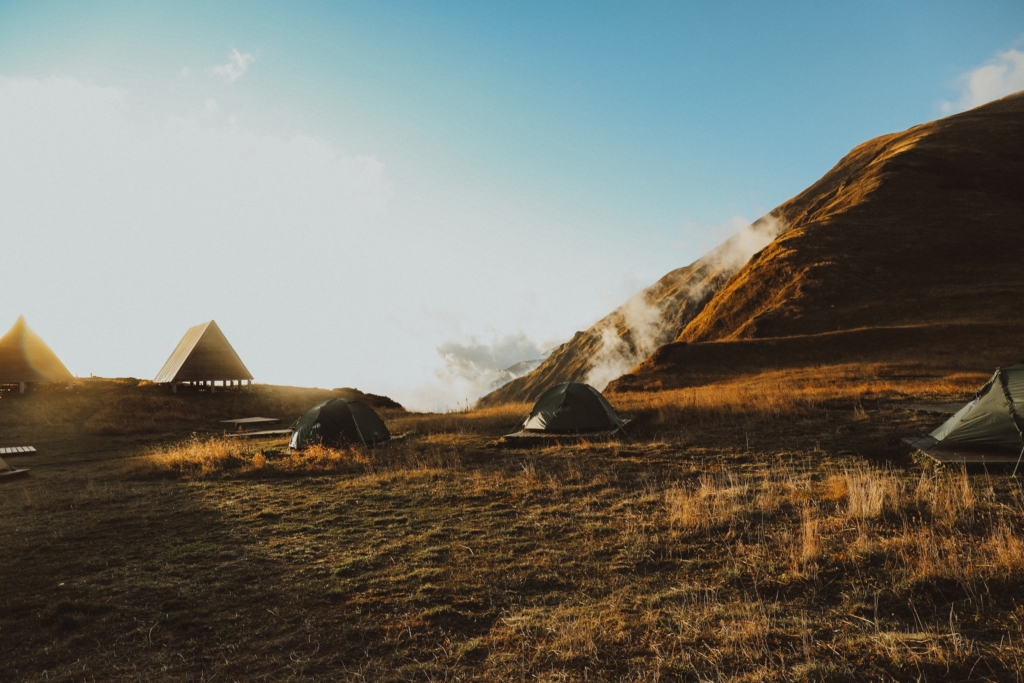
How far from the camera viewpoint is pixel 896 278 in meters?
59.8

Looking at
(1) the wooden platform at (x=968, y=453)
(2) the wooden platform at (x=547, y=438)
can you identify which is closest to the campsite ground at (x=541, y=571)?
(1) the wooden platform at (x=968, y=453)

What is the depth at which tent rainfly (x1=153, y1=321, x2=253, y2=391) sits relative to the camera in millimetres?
44656

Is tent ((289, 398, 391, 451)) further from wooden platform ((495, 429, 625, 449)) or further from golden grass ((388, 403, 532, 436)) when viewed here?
wooden platform ((495, 429, 625, 449))

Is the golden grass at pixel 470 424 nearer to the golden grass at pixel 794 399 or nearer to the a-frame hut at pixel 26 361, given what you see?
the golden grass at pixel 794 399

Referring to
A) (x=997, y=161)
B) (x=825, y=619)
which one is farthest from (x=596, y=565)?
(x=997, y=161)

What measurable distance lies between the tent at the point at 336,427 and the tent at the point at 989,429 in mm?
17644

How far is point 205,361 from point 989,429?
48456mm

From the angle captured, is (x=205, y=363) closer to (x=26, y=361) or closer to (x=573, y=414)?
(x=26, y=361)

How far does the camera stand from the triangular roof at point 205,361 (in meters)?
44.7

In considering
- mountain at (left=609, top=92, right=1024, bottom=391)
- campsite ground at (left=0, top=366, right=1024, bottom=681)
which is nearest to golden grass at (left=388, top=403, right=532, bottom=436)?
campsite ground at (left=0, top=366, right=1024, bottom=681)

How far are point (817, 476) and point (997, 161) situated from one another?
99.5 m

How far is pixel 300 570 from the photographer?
8.49 metres

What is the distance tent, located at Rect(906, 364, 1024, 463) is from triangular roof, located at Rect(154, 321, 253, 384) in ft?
154

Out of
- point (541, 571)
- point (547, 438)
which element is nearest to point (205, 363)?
point (547, 438)
